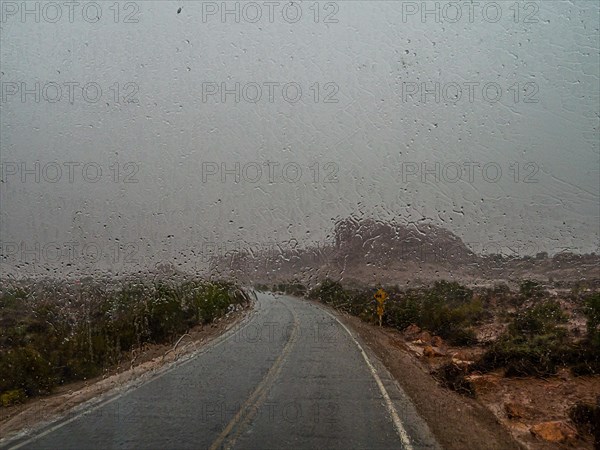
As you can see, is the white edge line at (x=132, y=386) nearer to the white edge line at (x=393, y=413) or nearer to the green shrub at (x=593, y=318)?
the white edge line at (x=393, y=413)

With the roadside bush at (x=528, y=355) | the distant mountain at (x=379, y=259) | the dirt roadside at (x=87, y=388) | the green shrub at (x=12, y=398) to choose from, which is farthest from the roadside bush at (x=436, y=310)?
the green shrub at (x=12, y=398)

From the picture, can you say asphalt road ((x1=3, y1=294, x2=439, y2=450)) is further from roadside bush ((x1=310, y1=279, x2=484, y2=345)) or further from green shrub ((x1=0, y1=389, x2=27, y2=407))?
roadside bush ((x1=310, y1=279, x2=484, y2=345))

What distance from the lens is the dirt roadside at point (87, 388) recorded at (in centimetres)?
853

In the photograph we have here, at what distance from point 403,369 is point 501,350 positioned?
9.12 ft

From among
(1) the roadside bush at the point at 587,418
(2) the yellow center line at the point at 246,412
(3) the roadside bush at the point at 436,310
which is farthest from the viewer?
(3) the roadside bush at the point at 436,310

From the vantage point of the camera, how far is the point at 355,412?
898 cm

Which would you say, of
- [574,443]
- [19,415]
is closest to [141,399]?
[19,415]

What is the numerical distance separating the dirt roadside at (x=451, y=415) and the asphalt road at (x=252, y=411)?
0.29 meters

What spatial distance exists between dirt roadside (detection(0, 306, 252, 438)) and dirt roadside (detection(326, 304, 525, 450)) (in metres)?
5.91

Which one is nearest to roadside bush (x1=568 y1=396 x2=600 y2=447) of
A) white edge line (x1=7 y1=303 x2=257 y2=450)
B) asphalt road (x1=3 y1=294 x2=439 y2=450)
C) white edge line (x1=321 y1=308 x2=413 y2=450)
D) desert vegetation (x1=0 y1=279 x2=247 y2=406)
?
asphalt road (x1=3 y1=294 x2=439 y2=450)

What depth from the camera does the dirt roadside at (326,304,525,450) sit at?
781 centimetres

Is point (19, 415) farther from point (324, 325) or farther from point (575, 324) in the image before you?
point (575, 324)

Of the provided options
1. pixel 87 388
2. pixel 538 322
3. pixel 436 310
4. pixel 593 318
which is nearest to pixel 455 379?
pixel 593 318

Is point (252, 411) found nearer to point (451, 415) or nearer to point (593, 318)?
point (451, 415)
